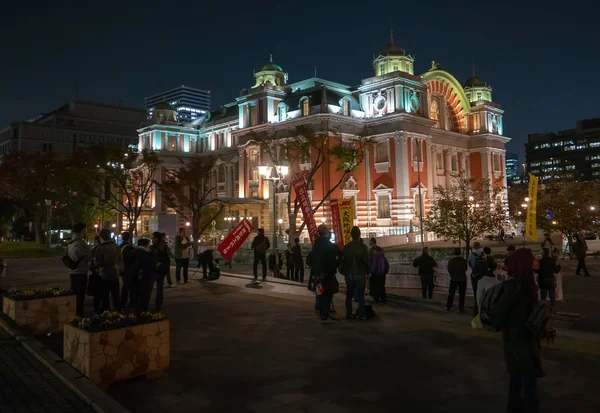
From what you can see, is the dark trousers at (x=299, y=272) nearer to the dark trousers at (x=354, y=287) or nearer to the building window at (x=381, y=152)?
the dark trousers at (x=354, y=287)

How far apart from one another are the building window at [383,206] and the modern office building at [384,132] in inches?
3.5

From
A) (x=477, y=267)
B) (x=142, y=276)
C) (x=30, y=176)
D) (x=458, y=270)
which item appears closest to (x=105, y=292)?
(x=142, y=276)

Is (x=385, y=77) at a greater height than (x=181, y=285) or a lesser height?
greater

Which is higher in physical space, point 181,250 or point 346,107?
point 346,107

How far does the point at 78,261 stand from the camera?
9188 mm

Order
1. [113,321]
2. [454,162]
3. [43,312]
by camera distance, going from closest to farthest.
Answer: [113,321] → [43,312] → [454,162]

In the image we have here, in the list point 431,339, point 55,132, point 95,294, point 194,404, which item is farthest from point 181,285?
point 55,132

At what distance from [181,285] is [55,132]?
73888 mm

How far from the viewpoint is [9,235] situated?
62.1 metres

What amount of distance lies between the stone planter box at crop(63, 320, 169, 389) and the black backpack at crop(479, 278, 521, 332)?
13.2ft

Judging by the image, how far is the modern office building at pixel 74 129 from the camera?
7762cm

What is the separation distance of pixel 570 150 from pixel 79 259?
137 meters

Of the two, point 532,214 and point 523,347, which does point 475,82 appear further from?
point 523,347

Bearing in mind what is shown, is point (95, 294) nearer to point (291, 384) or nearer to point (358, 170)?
point (291, 384)
